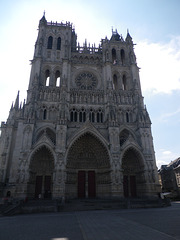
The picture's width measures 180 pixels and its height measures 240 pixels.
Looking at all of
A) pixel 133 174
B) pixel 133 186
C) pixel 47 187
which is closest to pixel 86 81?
pixel 133 174

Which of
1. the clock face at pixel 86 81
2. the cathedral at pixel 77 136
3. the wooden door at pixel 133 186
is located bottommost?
the wooden door at pixel 133 186

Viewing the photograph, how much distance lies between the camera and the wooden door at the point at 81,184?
21781 millimetres

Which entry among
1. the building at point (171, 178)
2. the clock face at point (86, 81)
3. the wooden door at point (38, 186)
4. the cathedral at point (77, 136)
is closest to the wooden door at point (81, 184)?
the cathedral at point (77, 136)

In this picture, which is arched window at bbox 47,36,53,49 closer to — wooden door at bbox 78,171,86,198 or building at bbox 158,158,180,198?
wooden door at bbox 78,171,86,198

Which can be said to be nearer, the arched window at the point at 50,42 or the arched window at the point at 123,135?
the arched window at the point at 123,135

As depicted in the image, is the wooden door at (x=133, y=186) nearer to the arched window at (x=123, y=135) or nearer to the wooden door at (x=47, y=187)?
the arched window at (x=123, y=135)

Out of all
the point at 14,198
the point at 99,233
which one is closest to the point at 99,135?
the point at 14,198

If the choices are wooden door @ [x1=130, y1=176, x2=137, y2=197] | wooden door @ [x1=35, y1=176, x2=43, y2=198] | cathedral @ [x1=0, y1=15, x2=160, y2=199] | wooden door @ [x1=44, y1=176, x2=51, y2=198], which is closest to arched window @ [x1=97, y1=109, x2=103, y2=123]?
cathedral @ [x1=0, y1=15, x2=160, y2=199]

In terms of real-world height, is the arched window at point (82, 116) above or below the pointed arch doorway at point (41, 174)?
above

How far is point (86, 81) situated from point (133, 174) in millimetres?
17402

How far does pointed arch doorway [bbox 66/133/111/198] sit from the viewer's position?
21.6 m

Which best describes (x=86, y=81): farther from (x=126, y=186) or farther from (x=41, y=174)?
(x=126, y=186)

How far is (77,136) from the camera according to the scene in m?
22.0

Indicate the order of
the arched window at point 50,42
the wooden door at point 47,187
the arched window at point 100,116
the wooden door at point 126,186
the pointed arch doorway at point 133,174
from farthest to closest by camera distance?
the arched window at point 50,42, the arched window at point 100,116, the wooden door at point 126,186, the pointed arch doorway at point 133,174, the wooden door at point 47,187
